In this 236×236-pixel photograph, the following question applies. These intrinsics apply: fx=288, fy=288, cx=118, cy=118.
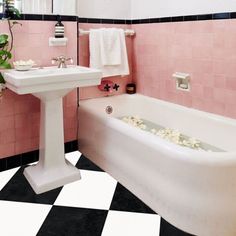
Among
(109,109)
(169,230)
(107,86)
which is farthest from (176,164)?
(107,86)

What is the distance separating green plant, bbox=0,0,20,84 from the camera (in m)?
2.00

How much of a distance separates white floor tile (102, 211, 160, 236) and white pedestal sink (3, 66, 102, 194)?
55 centimetres

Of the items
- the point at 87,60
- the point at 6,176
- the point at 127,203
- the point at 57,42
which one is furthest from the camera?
the point at 87,60

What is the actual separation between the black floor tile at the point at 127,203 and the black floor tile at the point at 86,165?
15.6 inches

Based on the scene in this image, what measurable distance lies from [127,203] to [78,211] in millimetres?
322

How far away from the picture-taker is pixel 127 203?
74.4 inches

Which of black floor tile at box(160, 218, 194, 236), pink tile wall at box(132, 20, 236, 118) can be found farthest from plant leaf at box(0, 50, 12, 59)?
black floor tile at box(160, 218, 194, 236)

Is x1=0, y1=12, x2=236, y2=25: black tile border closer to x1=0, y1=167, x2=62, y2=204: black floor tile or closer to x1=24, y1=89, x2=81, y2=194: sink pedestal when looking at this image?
x1=24, y1=89, x2=81, y2=194: sink pedestal

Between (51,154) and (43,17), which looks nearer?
(51,154)

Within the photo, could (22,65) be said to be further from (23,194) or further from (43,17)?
(23,194)

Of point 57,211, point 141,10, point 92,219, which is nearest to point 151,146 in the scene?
point 92,219

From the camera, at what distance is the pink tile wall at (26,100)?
222cm

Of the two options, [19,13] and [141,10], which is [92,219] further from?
[141,10]

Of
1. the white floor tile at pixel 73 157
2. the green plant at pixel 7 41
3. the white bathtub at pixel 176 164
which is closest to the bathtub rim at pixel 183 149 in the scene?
the white bathtub at pixel 176 164
